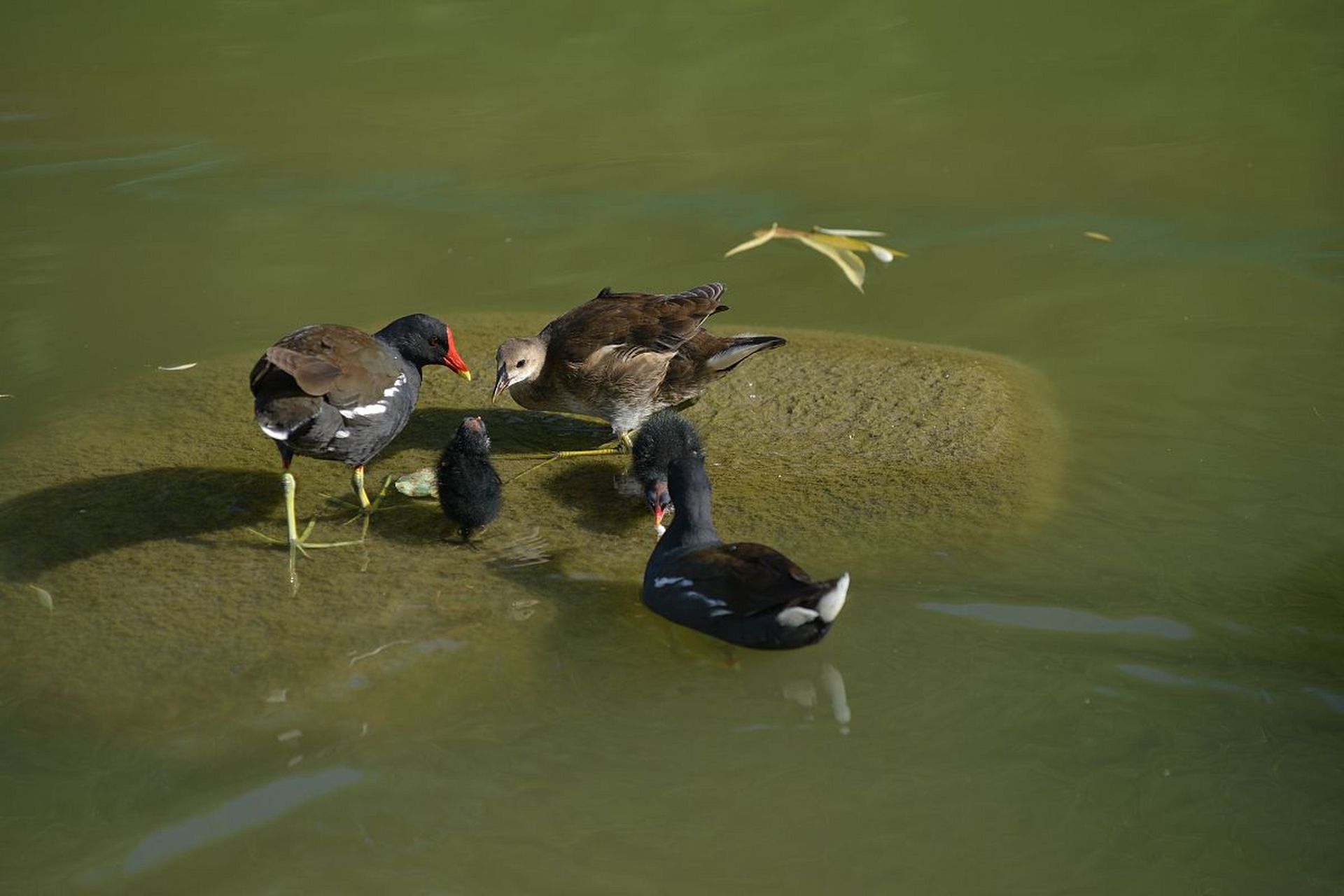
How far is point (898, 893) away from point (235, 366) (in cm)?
453

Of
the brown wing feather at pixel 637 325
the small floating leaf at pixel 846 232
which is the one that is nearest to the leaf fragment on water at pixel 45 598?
the brown wing feather at pixel 637 325

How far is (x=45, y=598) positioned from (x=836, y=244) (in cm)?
465

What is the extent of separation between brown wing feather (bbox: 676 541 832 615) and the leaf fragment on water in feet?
7.38

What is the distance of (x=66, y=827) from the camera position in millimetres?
3750

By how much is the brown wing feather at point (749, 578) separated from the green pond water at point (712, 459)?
25cm

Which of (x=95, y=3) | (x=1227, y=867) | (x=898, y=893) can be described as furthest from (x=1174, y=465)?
(x=95, y=3)

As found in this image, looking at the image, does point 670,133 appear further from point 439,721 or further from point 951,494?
point 439,721

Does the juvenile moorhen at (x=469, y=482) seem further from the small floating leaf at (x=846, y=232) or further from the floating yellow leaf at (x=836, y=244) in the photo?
the small floating leaf at (x=846, y=232)

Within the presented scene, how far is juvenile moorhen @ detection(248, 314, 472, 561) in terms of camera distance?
488cm

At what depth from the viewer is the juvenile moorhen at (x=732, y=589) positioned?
407 centimetres

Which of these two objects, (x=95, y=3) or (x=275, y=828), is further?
(x=95, y=3)

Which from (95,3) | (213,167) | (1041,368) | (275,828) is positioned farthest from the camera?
(95,3)

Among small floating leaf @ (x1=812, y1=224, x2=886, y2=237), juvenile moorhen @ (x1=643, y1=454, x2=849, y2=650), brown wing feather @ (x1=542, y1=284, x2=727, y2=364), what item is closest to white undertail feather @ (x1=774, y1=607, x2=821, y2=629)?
juvenile moorhen @ (x1=643, y1=454, x2=849, y2=650)

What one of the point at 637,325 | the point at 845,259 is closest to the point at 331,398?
the point at 637,325
